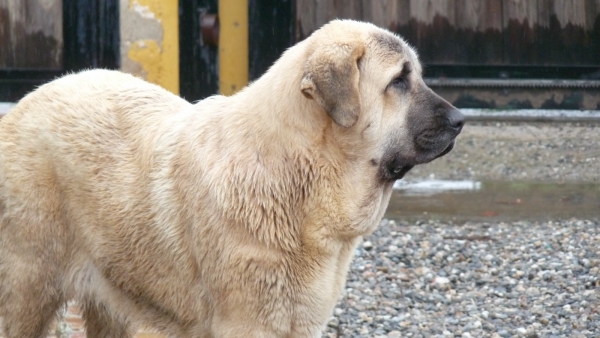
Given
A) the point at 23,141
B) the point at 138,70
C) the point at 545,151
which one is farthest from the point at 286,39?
the point at 23,141

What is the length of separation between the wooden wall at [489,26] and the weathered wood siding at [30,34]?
2437mm

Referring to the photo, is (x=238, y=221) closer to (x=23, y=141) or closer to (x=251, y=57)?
(x=23, y=141)

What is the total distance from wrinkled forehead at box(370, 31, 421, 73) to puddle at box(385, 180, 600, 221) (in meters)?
3.95

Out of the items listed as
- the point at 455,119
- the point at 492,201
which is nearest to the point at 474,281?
the point at 492,201

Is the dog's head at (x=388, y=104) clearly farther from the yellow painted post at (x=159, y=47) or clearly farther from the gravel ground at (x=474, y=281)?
the yellow painted post at (x=159, y=47)

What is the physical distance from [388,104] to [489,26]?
20.7 feet

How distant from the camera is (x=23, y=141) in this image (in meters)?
4.44

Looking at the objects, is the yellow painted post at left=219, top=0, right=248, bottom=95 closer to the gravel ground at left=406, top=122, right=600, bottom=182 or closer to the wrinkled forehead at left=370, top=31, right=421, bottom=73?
the gravel ground at left=406, top=122, right=600, bottom=182

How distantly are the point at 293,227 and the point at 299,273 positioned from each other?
7.1 inches

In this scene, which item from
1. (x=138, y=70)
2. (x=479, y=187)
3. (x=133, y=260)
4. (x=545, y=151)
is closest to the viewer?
(x=133, y=260)

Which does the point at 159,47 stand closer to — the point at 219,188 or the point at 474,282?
the point at 474,282

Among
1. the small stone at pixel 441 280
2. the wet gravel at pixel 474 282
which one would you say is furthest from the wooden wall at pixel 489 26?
the small stone at pixel 441 280

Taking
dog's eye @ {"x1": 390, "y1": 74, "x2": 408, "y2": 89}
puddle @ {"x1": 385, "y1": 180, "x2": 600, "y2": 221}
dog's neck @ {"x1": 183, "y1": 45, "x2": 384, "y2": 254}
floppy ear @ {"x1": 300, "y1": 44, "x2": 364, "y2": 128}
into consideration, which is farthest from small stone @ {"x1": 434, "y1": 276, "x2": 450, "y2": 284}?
floppy ear @ {"x1": 300, "y1": 44, "x2": 364, "y2": 128}

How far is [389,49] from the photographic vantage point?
3977 mm
